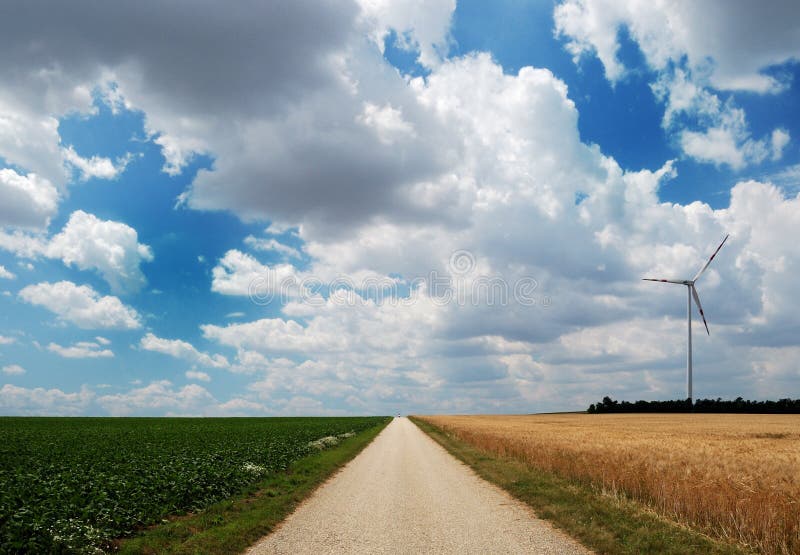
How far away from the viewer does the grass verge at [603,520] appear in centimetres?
1166

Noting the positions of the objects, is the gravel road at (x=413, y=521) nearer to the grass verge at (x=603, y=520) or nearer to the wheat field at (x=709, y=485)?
the grass verge at (x=603, y=520)

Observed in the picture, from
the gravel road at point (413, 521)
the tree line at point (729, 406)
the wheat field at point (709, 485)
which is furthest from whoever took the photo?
the tree line at point (729, 406)

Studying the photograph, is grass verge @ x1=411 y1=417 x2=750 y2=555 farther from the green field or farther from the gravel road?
the green field

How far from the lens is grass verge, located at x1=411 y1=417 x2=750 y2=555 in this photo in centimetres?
1166

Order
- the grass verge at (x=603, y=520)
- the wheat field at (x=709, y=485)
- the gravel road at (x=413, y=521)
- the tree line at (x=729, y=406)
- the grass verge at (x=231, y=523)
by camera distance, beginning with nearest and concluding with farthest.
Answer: the grass verge at (x=603, y=520)
the gravel road at (x=413, y=521)
the grass verge at (x=231, y=523)
the wheat field at (x=709, y=485)
the tree line at (x=729, y=406)

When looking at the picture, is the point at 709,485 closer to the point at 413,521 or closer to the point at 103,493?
the point at 413,521

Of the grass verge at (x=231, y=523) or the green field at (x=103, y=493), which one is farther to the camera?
the grass verge at (x=231, y=523)

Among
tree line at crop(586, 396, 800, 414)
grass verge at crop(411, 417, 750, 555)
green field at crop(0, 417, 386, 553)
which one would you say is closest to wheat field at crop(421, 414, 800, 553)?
grass verge at crop(411, 417, 750, 555)

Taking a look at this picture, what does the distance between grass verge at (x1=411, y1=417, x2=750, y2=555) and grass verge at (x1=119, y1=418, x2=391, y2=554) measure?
7.36m

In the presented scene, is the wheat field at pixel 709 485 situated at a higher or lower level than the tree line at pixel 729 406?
higher

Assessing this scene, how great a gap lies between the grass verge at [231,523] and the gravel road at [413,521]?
1.56 feet

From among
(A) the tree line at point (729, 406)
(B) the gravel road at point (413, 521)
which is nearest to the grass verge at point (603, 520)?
(B) the gravel road at point (413, 521)

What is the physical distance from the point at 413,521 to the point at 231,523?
15.2 feet

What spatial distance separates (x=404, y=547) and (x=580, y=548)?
3.68 meters
